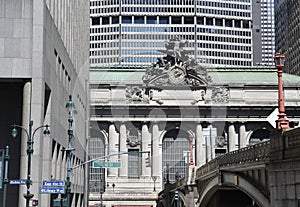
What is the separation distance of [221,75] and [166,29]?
69.4 meters

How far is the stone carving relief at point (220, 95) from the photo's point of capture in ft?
357

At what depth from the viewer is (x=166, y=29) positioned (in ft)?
602

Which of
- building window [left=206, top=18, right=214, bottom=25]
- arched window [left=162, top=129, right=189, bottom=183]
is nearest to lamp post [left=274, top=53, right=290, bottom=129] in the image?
arched window [left=162, top=129, right=189, bottom=183]

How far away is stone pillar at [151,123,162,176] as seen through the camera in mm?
108438

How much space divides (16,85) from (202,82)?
7402cm

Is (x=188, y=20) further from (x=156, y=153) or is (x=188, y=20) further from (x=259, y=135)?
(x=156, y=153)

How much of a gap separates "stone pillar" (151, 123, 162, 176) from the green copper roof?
411 inches

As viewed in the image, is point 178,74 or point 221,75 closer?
point 178,74

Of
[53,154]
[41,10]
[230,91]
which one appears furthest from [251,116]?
[41,10]

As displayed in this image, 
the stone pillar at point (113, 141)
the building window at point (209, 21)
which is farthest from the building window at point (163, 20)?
the stone pillar at point (113, 141)

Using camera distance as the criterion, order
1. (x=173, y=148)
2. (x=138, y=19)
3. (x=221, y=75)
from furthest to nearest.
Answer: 1. (x=138, y=19)
2. (x=221, y=75)
3. (x=173, y=148)

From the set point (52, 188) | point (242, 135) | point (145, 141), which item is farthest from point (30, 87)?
point (242, 135)

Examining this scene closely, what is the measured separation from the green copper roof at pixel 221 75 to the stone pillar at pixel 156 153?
10.4m

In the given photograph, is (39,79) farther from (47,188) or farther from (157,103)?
(157,103)
